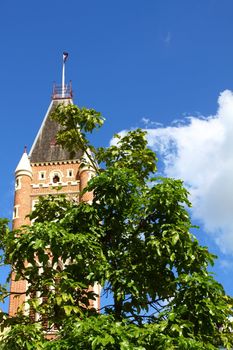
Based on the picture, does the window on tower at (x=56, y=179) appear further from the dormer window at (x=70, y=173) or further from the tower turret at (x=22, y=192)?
the tower turret at (x=22, y=192)

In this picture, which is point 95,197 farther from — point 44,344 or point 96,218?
point 44,344

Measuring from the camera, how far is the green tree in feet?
30.8

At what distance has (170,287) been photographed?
430 inches

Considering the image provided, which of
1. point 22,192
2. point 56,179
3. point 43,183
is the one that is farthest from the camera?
point 56,179

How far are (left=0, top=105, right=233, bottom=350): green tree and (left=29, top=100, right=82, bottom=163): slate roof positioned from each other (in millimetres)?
29836

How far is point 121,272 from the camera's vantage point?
1078 cm

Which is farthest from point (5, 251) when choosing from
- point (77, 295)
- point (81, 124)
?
point (81, 124)

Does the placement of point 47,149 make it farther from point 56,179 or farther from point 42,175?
point 56,179

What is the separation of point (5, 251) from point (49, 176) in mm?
29736

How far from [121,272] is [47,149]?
113 feet

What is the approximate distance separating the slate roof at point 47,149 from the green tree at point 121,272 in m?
29.8

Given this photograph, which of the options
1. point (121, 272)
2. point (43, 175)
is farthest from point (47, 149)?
point (121, 272)

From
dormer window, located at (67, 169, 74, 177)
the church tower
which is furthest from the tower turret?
dormer window, located at (67, 169, 74, 177)

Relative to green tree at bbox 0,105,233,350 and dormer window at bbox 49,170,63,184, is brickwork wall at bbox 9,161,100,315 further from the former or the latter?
green tree at bbox 0,105,233,350
